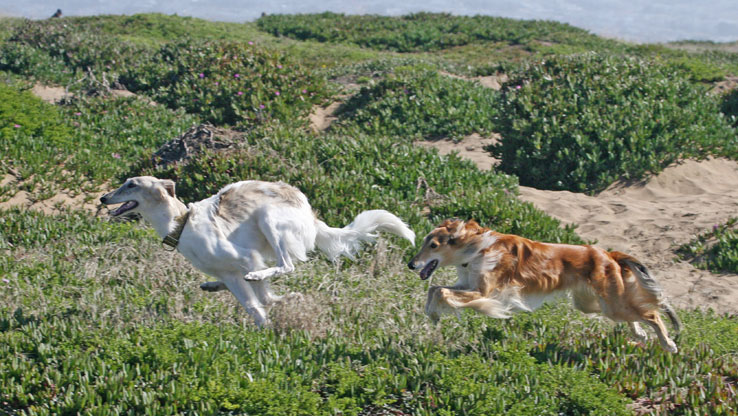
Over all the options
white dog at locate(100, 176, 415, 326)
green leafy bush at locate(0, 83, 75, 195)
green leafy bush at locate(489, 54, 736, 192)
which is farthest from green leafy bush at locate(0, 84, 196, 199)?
green leafy bush at locate(489, 54, 736, 192)

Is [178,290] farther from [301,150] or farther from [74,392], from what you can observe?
[301,150]

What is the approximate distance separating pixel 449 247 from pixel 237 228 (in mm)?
1686

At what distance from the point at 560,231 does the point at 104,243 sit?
524 cm

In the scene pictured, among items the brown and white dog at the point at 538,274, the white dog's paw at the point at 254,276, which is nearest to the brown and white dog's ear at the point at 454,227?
the brown and white dog at the point at 538,274

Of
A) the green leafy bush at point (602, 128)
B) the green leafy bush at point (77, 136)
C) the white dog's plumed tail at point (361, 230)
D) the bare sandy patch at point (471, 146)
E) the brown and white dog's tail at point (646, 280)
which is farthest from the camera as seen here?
the bare sandy patch at point (471, 146)

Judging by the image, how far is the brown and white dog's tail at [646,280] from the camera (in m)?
5.49

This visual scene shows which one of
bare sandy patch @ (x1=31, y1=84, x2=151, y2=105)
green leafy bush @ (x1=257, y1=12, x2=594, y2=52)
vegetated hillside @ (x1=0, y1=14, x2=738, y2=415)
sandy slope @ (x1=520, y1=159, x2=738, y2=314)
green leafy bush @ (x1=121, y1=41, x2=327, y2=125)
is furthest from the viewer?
green leafy bush @ (x1=257, y1=12, x2=594, y2=52)

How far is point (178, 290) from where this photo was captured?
22.0 feet

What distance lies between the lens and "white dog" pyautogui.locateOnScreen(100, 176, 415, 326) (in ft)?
18.5

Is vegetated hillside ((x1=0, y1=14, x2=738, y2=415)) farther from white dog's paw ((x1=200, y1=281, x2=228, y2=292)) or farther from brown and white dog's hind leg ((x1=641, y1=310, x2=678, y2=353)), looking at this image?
white dog's paw ((x1=200, y1=281, x2=228, y2=292))

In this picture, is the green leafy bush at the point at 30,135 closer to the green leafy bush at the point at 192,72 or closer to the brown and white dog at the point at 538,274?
the green leafy bush at the point at 192,72

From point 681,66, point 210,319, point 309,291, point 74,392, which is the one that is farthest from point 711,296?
point 681,66

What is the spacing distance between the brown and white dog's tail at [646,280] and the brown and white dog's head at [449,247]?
107 cm

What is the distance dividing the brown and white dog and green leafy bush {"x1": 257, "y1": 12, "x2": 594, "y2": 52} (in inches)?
926
